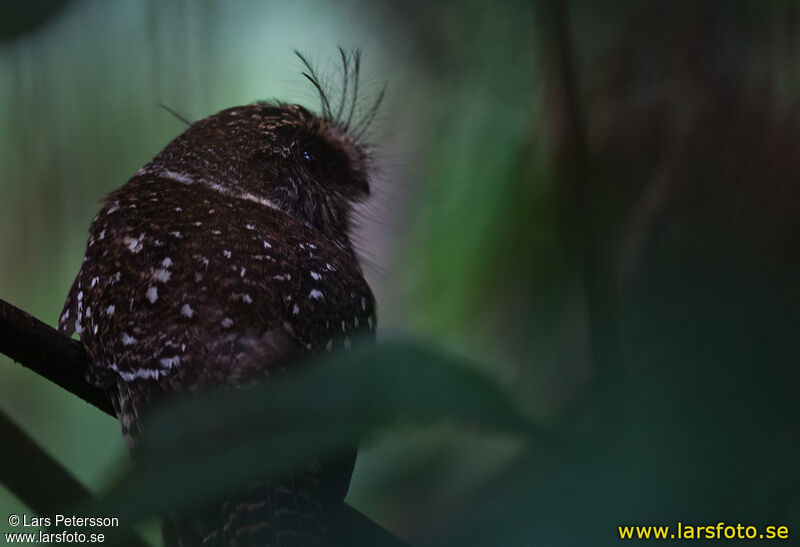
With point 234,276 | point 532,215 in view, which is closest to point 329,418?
point 532,215

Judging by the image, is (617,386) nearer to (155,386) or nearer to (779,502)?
(779,502)

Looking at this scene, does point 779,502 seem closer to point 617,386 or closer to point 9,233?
point 617,386

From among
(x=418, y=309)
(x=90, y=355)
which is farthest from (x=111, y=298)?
(x=418, y=309)

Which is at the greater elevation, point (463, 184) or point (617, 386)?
point (463, 184)

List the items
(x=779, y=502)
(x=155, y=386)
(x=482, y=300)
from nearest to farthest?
(x=779, y=502)
(x=482, y=300)
(x=155, y=386)

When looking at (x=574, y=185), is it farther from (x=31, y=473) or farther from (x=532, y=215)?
(x=31, y=473)

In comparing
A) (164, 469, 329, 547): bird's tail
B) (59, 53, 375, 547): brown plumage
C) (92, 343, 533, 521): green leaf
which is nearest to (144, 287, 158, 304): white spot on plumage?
(59, 53, 375, 547): brown plumage

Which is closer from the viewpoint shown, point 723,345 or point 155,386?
point 723,345

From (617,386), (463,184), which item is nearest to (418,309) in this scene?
(463,184)

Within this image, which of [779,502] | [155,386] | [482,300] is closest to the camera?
[779,502]
